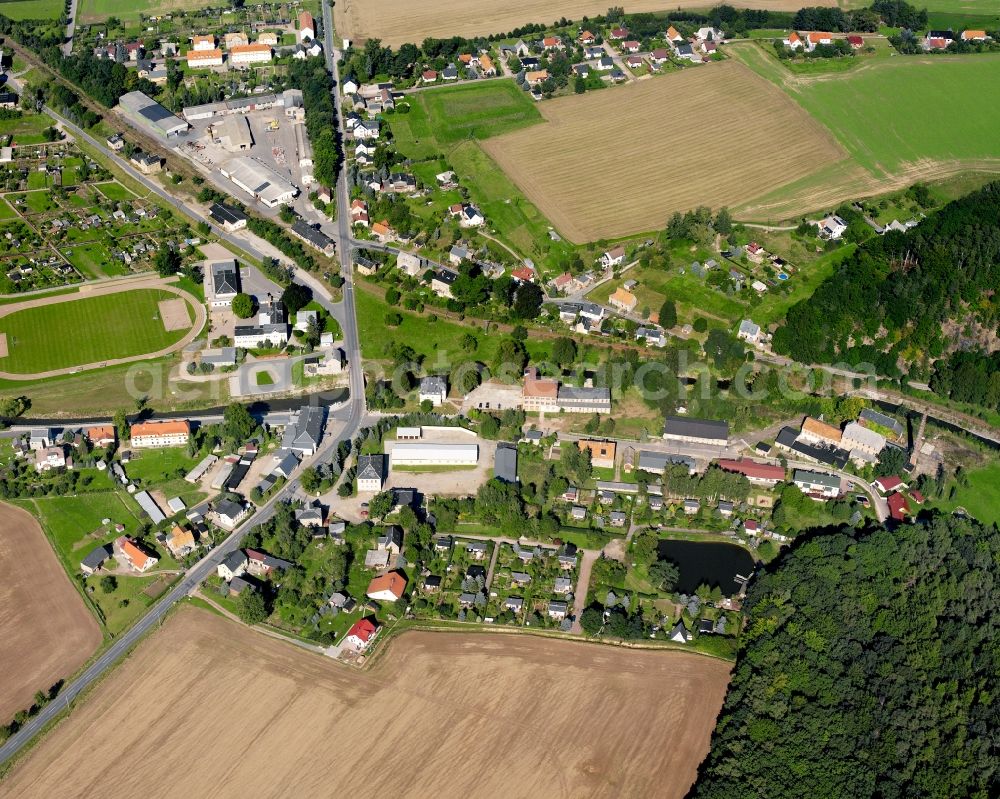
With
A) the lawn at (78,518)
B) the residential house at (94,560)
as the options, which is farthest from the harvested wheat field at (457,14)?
the residential house at (94,560)

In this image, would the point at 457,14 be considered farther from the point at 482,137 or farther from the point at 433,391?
the point at 433,391

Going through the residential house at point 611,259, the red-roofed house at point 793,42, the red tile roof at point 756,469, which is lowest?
the red tile roof at point 756,469

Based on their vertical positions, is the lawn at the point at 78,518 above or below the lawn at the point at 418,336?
below

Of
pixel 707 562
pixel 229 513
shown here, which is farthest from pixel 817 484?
pixel 229 513

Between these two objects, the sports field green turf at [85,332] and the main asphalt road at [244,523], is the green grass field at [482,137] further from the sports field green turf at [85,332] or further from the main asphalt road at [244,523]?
the sports field green turf at [85,332]

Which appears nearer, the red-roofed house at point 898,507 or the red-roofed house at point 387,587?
the red-roofed house at point 387,587

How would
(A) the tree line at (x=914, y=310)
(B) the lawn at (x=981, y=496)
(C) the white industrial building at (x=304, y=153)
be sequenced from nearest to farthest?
(B) the lawn at (x=981, y=496) → (A) the tree line at (x=914, y=310) → (C) the white industrial building at (x=304, y=153)
